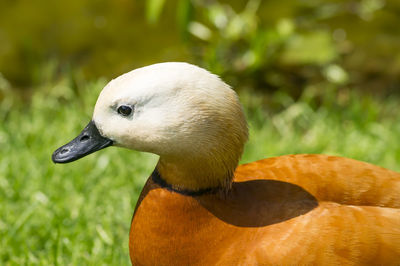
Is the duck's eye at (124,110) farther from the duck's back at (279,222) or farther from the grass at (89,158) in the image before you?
the grass at (89,158)

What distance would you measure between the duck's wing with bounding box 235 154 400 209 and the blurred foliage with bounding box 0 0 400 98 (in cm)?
168

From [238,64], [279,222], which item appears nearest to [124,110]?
[279,222]

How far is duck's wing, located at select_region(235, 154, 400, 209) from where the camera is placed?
77.3 inches

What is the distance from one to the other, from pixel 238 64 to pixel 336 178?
1969mm

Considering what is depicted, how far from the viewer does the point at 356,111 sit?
11.9 ft

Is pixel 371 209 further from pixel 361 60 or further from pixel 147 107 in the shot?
pixel 361 60

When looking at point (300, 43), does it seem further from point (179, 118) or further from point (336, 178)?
point (179, 118)

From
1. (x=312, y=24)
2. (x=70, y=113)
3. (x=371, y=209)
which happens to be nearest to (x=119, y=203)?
(x=70, y=113)

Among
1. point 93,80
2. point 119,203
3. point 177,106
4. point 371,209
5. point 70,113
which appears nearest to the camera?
point 177,106

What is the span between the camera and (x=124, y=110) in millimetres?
1754

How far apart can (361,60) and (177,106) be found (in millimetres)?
2693

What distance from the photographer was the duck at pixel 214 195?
1.74 metres

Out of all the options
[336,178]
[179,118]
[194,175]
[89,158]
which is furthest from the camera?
[89,158]

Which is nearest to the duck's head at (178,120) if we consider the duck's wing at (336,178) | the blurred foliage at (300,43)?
the duck's wing at (336,178)
